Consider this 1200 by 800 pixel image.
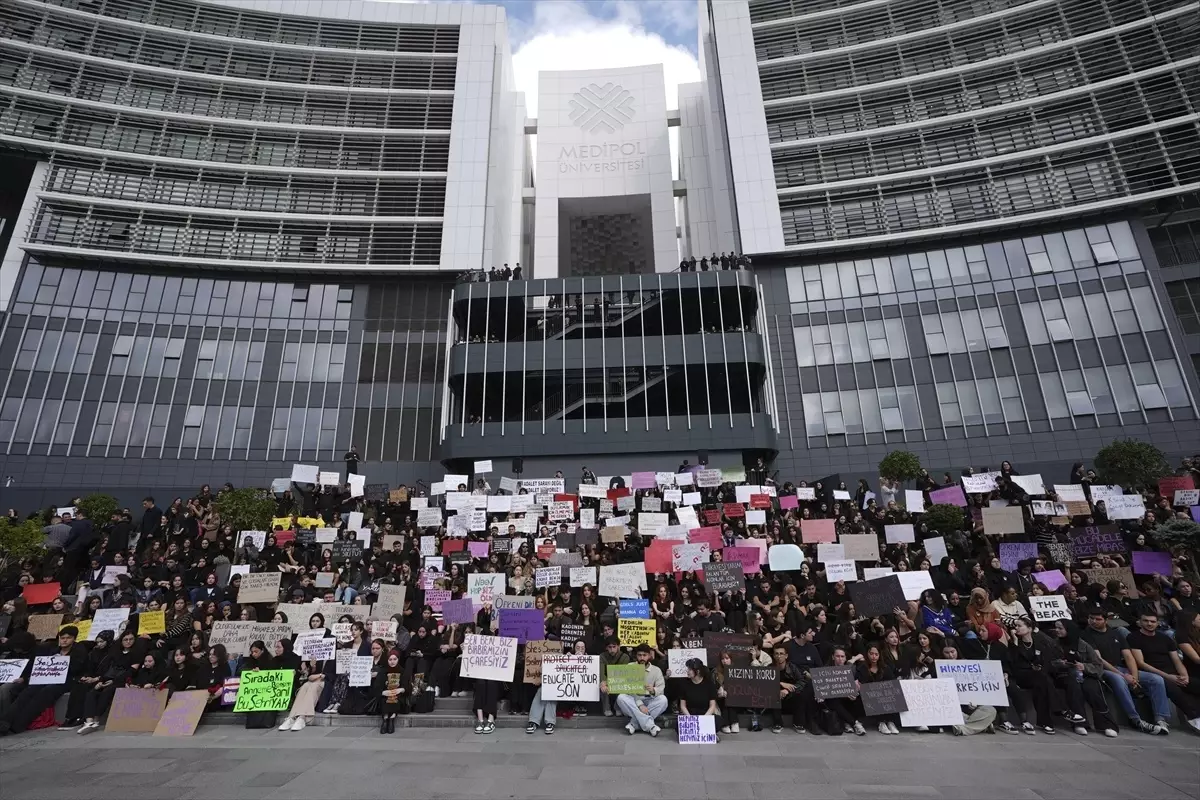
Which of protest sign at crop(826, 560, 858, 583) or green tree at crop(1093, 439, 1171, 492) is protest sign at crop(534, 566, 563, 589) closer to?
protest sign at crop(826, 560, 858, 583)

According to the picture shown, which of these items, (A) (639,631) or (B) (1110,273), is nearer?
(A) (639,631)

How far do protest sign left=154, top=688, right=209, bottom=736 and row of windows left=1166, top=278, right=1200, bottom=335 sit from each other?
45.3 m

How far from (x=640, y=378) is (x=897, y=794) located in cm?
2881

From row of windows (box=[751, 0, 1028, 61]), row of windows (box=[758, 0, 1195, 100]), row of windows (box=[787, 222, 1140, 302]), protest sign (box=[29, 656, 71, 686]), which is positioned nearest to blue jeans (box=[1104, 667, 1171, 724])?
protest sign (box=[29, 656, 71, 686])

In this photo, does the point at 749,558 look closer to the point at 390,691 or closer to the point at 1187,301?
the point at 390,691

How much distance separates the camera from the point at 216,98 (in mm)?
40875

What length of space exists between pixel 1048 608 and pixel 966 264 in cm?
3088

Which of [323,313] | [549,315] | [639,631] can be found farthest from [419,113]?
[639,631]

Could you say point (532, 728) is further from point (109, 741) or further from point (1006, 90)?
point (1006, 90)

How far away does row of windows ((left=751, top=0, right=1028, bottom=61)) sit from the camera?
39594 mm

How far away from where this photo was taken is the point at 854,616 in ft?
37.2

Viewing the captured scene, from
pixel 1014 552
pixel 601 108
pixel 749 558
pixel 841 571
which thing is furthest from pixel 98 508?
pixel 601 108

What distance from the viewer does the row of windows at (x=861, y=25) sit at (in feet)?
130

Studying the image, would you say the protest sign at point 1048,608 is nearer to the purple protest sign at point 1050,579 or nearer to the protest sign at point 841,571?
the purple protest sign at point 1050,579
